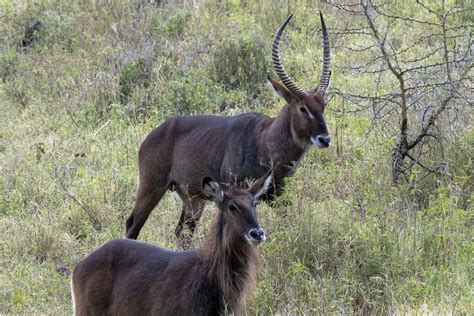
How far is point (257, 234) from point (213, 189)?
437 mm

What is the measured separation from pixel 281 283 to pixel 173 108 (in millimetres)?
4401

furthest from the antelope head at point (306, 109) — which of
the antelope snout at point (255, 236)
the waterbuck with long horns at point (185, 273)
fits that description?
the antelope snout at point (255, 236)

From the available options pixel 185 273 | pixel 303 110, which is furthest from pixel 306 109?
pixel 185 273

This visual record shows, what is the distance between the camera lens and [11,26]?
12812 millimetres

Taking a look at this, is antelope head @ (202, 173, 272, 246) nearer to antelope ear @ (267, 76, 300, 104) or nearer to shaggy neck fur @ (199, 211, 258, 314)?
shaggy neck fur @ (199, 211, 258, 314)

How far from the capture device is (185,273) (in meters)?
5.30

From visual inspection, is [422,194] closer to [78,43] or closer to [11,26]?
[78,43]

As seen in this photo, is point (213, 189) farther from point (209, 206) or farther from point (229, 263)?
point (209, 206)

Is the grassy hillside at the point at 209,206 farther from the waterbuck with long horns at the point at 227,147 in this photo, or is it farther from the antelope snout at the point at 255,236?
the antelope snout at the point at 255,236

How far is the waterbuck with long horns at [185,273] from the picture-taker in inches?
204

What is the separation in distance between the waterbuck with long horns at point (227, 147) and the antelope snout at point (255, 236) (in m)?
1.96

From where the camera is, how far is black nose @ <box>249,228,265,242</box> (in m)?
5.04

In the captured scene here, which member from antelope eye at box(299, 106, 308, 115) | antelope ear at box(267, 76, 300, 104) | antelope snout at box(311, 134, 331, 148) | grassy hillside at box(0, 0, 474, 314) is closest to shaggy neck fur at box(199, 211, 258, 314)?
grassy hillside at box(0, 0, 474, 314)

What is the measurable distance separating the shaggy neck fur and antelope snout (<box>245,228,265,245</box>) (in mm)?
103
